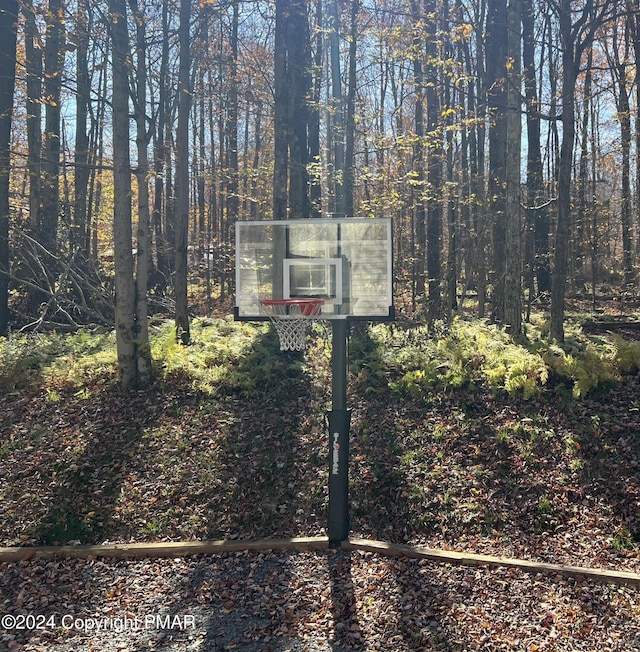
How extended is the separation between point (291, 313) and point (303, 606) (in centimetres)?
309

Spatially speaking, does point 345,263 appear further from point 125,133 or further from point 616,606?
point 125,133

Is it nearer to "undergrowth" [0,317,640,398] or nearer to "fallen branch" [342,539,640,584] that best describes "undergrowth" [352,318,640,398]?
"undergrowth" [0,317,640,398]

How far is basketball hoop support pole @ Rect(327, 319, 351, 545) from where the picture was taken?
6172 millimetres

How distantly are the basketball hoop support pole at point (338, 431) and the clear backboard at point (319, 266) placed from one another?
0.31 meters

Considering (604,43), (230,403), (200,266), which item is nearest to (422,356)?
(230,403)

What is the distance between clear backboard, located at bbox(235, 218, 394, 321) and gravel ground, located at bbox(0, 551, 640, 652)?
2.76 meters

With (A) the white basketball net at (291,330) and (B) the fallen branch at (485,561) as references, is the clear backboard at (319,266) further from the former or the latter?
(B) the fallen branch at (485,561)

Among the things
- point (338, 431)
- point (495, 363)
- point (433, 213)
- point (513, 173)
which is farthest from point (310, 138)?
point (338, 431)

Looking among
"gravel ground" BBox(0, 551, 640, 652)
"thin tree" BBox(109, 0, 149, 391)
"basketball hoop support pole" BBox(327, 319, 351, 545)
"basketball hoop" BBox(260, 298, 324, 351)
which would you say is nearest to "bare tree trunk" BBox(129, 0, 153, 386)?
"thin tree" BBox(109, 0, 149, 391)

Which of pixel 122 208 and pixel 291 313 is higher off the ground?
pixel 122 208

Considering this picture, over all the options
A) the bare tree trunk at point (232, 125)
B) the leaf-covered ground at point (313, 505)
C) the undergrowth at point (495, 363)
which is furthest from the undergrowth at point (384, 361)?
the bare tree trunk at point (232, 125)

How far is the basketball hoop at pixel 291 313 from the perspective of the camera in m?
6.40

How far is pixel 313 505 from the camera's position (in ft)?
23.2

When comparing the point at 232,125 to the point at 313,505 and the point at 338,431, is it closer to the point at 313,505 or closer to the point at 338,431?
the point at 313,505
